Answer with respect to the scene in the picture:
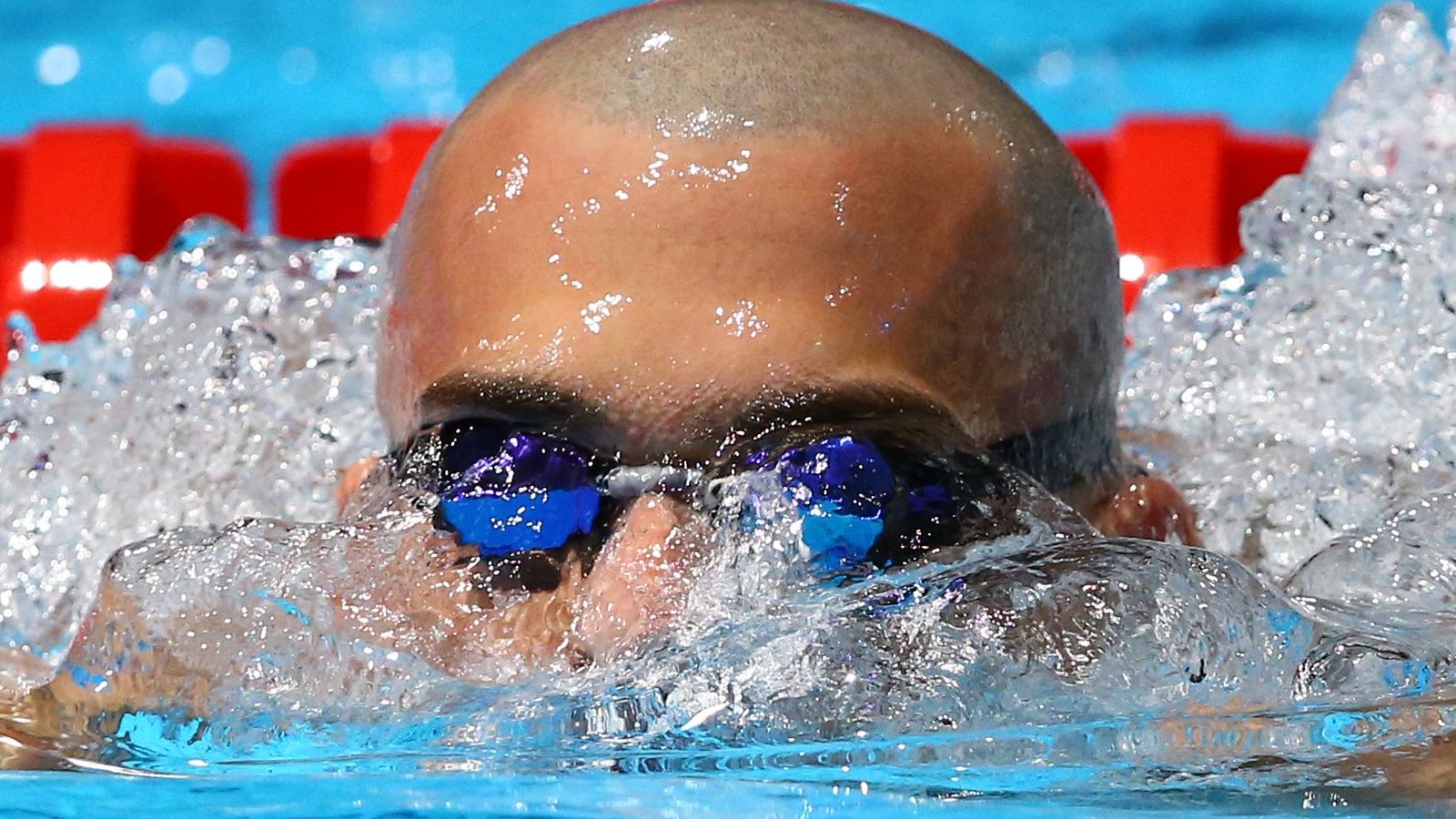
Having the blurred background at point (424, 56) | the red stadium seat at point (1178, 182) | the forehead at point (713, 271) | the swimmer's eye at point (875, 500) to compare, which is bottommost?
the swimmer's eye at point (875, 500)

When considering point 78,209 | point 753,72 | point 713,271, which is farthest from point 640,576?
point 78,209

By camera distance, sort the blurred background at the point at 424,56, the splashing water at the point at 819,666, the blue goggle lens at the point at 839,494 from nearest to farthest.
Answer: the splashing water at the point at 819,666 < the blue goggle lens at the point at 839,494 < the blurred background at the point at 424,56

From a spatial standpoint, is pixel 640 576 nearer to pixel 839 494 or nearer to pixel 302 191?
pixel 839 494

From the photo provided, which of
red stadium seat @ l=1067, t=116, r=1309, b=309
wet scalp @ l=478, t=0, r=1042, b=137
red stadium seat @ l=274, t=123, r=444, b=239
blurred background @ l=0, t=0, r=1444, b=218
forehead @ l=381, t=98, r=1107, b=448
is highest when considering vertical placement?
blurred background @ l=0, t=0, r=1444, b=218

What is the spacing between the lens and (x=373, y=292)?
1.96 metres

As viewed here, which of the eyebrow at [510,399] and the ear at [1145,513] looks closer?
the eyebrow at [510,399]

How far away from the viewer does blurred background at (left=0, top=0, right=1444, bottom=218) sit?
4.25m

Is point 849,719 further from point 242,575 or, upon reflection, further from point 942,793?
point 242,575

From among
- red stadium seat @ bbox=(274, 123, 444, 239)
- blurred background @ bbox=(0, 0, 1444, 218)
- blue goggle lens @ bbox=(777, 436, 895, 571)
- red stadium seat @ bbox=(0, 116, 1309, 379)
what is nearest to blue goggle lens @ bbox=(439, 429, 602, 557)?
blue goggle lens @ bbox=(777, 436, 895, 571)

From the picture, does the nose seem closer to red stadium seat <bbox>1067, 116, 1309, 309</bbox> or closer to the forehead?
the forehead

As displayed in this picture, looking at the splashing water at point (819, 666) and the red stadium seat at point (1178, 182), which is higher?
the red stadium seat at point (1178, 182)

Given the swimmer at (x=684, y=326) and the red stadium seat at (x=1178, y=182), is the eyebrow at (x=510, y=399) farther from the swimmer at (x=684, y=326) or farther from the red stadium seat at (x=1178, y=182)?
the red stadium seat at (x=1178, y=182)

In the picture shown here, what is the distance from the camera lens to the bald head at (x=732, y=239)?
98 centimetres

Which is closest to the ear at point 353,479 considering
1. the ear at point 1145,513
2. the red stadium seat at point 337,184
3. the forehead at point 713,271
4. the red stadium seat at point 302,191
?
the forehead at point 713,271
